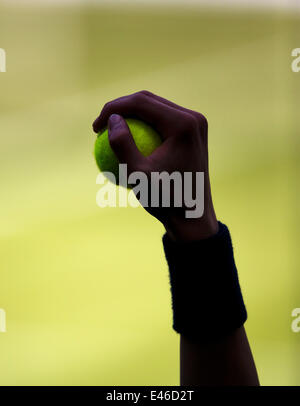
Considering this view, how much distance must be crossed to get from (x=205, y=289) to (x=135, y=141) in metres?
0.29

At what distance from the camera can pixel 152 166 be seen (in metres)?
0.57

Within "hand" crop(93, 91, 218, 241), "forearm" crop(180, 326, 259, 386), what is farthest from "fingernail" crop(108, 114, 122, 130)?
"forearm" crop(180, 326, 259, 386)

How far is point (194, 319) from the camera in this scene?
586 mm

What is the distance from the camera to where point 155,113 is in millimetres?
610

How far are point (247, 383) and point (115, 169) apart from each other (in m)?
0.44

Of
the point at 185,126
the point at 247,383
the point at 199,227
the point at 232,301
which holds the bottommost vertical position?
the point at 247,383

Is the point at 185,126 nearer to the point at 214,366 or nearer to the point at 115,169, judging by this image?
the point at 115,169

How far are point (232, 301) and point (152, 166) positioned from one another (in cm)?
25

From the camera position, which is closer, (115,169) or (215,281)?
(215,281)

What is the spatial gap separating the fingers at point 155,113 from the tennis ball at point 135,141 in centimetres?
2

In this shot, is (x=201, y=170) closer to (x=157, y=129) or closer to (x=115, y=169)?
(x=157, y=129)

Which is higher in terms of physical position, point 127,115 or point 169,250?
point 127,115

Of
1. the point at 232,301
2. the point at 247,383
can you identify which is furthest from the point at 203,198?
the point at 247,383

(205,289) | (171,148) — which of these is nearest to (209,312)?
(205,289)
